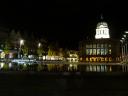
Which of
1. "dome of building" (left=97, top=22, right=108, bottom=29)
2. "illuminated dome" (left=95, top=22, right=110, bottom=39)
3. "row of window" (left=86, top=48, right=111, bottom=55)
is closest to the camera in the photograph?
"row of window" (left=86, top=48, right=111, bottom=55)

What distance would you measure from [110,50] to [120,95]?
136 meters

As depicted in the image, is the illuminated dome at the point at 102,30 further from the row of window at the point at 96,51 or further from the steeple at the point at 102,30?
the row of window at the point at 96,51

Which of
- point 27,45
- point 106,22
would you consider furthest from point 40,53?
point 106,22

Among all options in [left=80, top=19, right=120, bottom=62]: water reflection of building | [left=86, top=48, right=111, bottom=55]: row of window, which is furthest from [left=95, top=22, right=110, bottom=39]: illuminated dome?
[left=86, top=48, right=111, bottom=55]: row of window

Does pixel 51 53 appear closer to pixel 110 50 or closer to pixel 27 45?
pixel 27 45

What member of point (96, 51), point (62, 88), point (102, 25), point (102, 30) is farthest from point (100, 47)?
point (62, 88)

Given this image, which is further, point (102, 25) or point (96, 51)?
point (102, 25)

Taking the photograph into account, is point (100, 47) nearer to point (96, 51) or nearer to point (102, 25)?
point (96, 51)

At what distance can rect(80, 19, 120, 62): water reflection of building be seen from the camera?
483 feet

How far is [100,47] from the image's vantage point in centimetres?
15350

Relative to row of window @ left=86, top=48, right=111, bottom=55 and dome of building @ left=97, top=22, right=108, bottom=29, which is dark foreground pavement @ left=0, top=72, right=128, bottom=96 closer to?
row of window @ left=86, top=48, right=111, bottom=55

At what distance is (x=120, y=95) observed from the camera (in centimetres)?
1489

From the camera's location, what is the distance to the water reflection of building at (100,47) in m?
147

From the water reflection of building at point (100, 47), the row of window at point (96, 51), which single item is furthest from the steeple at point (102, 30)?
the row of window at point (96, 51)
